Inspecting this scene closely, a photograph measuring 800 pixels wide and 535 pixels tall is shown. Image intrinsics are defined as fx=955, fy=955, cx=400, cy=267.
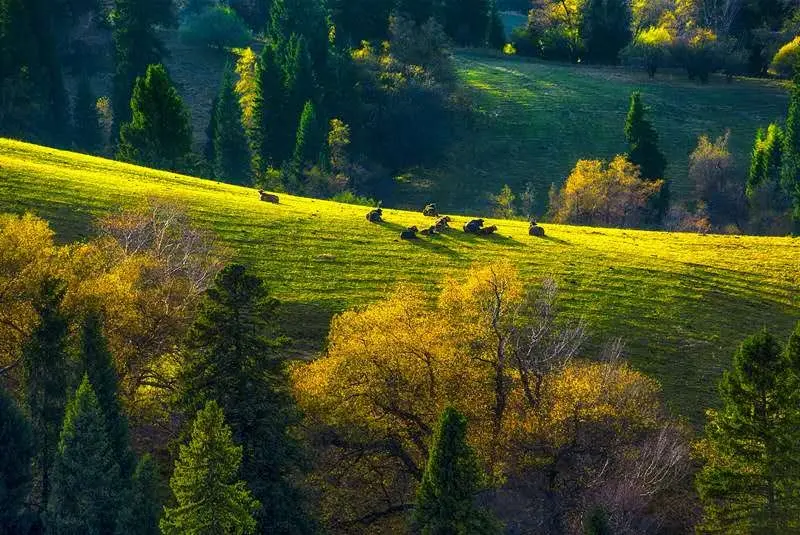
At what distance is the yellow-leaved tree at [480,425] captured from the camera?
43.1m

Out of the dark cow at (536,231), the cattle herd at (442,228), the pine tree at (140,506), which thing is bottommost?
the pine tree at (140,506)

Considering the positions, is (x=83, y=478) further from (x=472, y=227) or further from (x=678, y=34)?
(x=678, y=34)

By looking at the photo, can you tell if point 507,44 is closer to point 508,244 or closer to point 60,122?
point 60,122

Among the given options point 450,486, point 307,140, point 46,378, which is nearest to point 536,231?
point 450,486

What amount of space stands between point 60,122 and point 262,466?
95.7 meters

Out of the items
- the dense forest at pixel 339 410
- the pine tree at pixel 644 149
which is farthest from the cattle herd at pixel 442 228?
the pine tree at pixel 644 149

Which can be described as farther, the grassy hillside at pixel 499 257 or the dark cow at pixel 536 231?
the dark cow at pixel 536 231

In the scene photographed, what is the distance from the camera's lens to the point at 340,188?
109938mm

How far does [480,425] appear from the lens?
44.7 meters

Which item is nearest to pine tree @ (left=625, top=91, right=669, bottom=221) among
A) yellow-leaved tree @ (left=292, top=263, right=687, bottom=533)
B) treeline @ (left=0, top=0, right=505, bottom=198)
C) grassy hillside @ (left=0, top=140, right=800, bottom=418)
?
treeline @ (left=0, top=0, right=505, bottom=198)

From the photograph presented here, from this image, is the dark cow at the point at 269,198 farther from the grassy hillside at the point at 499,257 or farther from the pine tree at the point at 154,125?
the pine tree at the point at 154,125

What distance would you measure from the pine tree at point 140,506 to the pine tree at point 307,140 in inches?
2999

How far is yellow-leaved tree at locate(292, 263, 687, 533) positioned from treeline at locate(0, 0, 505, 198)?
58.4 meters

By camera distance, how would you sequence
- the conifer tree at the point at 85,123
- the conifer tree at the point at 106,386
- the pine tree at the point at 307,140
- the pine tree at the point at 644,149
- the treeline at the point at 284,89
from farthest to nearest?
1. the conifer tree at the point at 85,123
2. the treeline at the point at 284,89
3. the pine tree at the point at 307,140
4. the pine tree at the point at 644,149
5. the conifer tree at the point at 106,386
